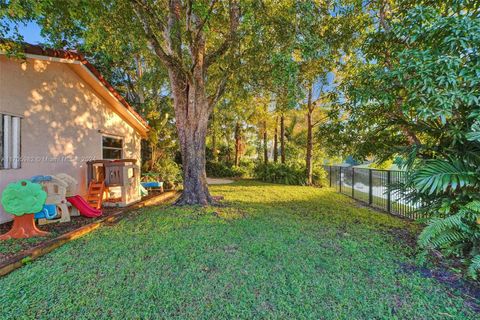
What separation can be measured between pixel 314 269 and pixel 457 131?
9.04ft

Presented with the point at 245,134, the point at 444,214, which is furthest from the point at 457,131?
the point at 245,134

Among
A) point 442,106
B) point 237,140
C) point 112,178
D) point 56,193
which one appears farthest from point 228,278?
point 237,140

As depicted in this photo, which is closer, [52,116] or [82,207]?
[82,207]

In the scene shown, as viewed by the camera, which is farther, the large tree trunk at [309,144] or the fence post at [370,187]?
the large tree trunk at [309,144]

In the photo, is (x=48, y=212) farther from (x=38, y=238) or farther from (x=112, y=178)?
(x=112, y=178)

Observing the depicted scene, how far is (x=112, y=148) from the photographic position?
8.91 metres

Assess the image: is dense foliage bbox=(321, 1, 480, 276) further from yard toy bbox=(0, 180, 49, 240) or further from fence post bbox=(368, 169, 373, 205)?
yard toy bbox=(0, 180, 49, 240)

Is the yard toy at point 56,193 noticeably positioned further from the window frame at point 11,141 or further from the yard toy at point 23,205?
the yard toy at point 23,205

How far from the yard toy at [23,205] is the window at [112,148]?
4.29 meters

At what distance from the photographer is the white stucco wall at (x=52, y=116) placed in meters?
5.23

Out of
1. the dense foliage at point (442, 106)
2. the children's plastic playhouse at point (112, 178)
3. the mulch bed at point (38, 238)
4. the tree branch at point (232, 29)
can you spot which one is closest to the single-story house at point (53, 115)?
the children's plastic playhouse at point (112, 178)

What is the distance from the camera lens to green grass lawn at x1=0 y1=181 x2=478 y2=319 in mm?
2406

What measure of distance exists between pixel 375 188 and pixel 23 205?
363 inches

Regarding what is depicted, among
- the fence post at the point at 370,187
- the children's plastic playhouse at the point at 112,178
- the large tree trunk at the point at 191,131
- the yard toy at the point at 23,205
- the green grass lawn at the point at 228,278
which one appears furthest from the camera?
the fence post at the point at 370,187
